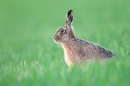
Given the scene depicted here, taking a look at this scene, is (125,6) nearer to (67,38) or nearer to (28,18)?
(28,18)

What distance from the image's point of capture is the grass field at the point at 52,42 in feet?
17.3

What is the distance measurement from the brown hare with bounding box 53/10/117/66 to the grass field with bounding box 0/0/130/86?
0.35 m

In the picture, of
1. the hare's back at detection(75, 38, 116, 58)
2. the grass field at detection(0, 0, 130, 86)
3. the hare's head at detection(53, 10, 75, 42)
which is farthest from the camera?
the hare's head at detection(53, 10, 75, 42)

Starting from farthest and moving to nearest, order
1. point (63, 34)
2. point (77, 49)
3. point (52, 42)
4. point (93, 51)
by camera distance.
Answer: point (52, 42), point (63, 34), point (77, 49), point (93, 51)

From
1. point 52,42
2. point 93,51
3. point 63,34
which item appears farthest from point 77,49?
point 52,42

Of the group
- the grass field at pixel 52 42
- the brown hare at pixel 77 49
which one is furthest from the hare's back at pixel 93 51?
the grass field at pixel 52 42

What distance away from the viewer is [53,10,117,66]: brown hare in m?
7.49

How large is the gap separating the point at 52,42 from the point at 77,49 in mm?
7402

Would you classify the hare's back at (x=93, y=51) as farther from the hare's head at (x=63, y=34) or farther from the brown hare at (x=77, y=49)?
the hare's head at (x=63, y=34)

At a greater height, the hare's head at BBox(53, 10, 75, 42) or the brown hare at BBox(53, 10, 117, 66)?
the hare's head at BBox(53, 10, 75, 42)

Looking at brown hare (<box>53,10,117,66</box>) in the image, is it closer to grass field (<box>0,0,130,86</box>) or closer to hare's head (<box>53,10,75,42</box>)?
hare's head (<box>53,10,75,42</box>)

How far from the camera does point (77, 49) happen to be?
301 inches

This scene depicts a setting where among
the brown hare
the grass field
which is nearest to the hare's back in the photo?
the brown hare

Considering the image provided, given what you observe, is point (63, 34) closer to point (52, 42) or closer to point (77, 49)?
point (77, 49)
